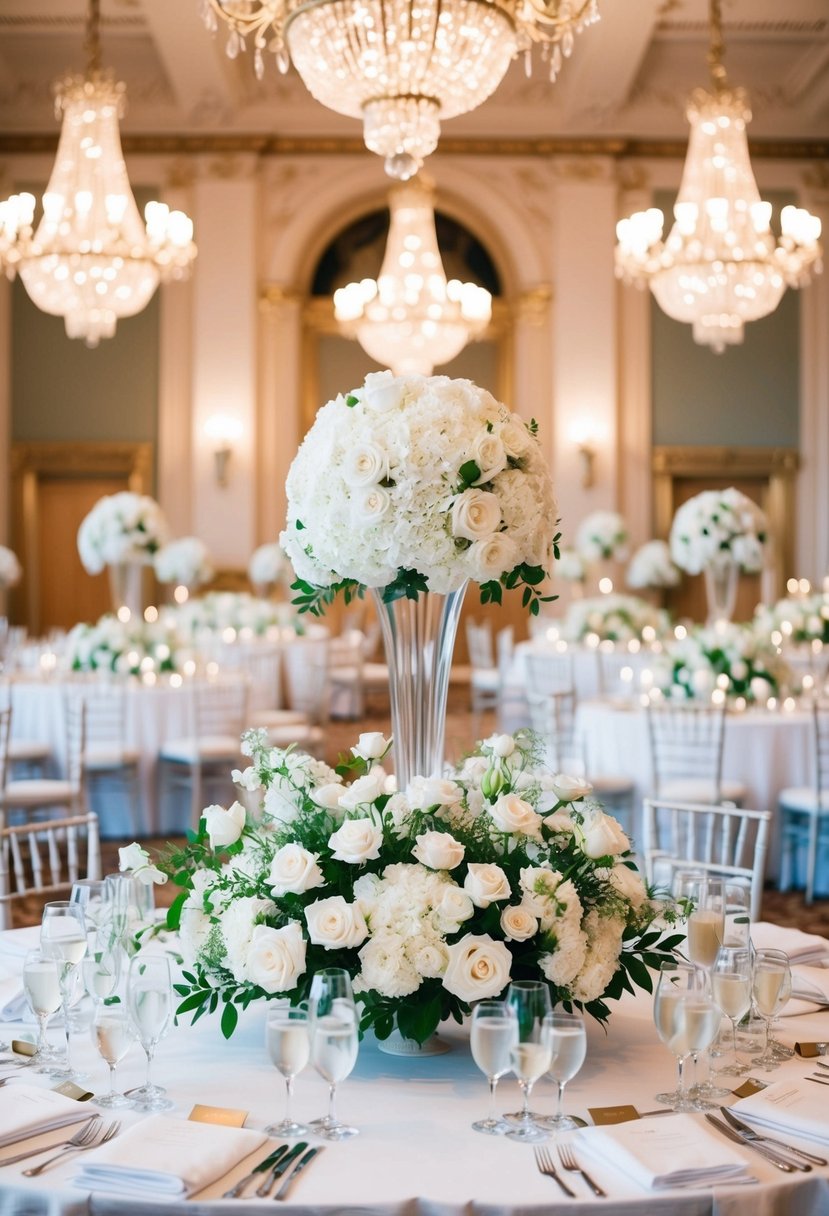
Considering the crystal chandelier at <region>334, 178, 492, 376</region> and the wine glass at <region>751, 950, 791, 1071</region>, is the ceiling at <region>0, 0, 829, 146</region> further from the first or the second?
the wine glass at <region>751, 950, 791, 1071</region>

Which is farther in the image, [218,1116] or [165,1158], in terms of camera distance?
[218,1116]

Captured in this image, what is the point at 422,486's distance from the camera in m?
2.44

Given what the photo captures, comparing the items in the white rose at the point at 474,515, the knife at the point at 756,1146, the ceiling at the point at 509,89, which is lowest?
the knife at the point at 756,1146

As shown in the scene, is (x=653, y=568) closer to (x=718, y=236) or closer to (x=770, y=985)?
(x=718, y=236)

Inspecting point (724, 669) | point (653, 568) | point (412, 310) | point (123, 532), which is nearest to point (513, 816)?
point (724, 669)

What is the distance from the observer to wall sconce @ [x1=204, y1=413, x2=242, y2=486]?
A: 14047 mm

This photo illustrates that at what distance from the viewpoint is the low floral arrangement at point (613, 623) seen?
405 inches

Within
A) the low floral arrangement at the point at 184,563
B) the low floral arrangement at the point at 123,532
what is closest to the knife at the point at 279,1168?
the low floral arrangement at the point at 123,532

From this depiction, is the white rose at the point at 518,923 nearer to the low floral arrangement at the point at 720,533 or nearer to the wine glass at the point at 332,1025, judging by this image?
the wine glass at the point at 332,1025

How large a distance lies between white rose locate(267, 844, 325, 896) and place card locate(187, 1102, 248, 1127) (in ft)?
1.12

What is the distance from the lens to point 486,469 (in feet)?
8.04

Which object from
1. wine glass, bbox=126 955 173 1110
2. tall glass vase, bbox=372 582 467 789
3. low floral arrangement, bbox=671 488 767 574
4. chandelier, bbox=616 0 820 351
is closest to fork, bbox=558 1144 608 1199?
wine glass, bbox=126 955 173 1110

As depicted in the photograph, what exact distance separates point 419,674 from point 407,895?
69cm

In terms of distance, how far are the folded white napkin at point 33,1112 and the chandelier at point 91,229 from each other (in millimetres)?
7126
